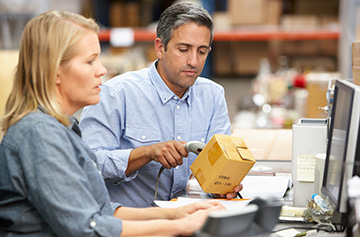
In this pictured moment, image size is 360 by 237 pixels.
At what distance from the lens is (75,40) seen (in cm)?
149

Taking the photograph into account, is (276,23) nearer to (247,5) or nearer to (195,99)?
(247,5)

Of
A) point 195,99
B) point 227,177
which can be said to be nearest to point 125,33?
point 195,99

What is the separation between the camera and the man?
91.4 inches

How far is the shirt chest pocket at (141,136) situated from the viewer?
7.83ft

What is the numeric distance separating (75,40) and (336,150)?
0.83m

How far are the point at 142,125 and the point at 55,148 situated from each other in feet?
3.36

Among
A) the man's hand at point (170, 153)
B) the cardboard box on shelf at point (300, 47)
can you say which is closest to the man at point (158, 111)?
the man's hand at point (170, 153)

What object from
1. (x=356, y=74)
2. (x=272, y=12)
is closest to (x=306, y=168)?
(x=356, y=74)

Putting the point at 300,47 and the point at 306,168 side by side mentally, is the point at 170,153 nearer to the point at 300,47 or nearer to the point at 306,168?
the point at 306,168

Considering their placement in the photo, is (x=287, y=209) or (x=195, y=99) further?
(x=195, y=99)

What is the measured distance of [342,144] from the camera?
156 centimetres

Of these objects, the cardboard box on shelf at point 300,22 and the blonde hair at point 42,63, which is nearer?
the blonde hair at point 42,63

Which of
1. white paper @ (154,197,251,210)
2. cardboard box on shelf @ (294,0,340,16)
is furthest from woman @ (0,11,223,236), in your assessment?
cardboard box on shelf @ (294,0,340,16)

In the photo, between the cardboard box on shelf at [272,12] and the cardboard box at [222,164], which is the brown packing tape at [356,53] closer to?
the cardboard box at [222,164]
